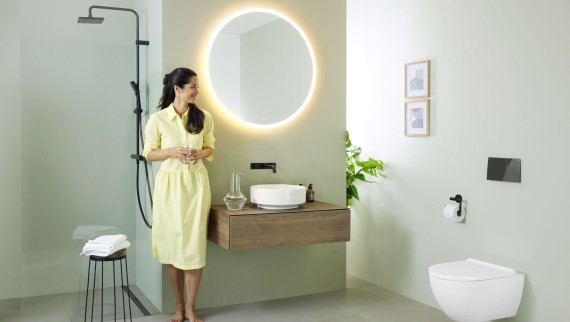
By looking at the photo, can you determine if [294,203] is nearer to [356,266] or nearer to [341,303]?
[341,303]

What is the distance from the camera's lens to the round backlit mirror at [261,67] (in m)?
3.99

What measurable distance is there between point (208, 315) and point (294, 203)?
0.95 meters

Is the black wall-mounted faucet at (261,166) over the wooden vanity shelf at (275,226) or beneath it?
over

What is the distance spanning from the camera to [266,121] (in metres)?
4.16

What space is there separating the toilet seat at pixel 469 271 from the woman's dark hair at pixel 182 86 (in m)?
1.64

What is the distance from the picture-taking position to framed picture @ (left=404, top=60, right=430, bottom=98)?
4.05 metres

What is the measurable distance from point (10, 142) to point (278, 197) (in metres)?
1.63

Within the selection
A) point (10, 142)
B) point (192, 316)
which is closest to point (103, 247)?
point (192, 316)

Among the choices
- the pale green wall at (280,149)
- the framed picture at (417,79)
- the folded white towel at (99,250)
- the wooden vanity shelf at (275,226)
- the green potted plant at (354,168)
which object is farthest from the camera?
the green potted plant at (354,168)

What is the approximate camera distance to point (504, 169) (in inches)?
136

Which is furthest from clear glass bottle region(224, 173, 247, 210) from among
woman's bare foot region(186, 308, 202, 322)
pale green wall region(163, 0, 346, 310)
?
woman's bare foot region(186, 308, 202, 322)

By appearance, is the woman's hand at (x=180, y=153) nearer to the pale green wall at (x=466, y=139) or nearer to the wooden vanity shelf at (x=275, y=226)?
the wooden vanity shelf at (x=275, y=226)

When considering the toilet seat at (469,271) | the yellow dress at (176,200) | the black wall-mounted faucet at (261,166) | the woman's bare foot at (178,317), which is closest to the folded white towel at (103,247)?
the yellow dress at (176,200)

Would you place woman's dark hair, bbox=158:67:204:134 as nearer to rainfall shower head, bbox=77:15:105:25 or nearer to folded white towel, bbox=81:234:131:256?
rainfall shower head, bbox=77:15:105:25
